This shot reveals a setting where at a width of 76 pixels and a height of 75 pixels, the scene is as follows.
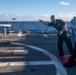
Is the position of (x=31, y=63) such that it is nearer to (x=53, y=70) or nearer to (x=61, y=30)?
(x=53, y=70)

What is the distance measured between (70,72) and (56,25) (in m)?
3.28

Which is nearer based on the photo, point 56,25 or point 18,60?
point 18,60

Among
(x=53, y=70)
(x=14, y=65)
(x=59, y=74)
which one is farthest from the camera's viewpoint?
(x=14, y=65)

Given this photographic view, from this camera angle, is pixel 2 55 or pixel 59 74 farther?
pixel 2 55

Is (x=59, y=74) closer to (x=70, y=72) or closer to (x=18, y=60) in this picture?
(x=70, y=72)

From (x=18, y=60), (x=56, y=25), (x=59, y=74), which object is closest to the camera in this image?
(x=59, y=74)

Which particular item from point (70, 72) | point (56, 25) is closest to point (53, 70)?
point (70, 72)

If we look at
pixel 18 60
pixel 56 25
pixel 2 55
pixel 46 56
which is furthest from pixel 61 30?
pixel 2 55

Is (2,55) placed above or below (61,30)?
below

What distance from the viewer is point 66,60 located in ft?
34.8

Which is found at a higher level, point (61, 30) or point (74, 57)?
point (61, 30)

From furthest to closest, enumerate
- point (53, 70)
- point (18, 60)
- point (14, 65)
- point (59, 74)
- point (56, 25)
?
point (56, 25), point (18, 60), point (14, 65), point (53, 70), point (59, 74)

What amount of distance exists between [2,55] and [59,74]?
176 inches

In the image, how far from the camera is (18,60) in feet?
36.7
